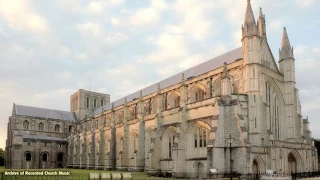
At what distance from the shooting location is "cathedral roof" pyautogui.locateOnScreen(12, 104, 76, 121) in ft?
282

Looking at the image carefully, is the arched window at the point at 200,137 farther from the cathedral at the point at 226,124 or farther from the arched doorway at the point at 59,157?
the arched doorway at the point at 59,157

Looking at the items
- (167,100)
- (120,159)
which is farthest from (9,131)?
(167,100)

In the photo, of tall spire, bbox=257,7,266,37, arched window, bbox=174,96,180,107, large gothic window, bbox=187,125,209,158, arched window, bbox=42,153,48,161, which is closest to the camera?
large gothic window, bbox=187,125,209,158

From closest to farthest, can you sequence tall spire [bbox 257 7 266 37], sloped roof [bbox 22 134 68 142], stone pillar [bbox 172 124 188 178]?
A: stone pillar [bbox 172 124 188 178] < tall spire [bbox 257 7 266 37] < sloped roof [bbox 22 134 68 142]

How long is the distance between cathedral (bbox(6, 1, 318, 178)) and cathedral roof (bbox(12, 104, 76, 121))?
30895 mm

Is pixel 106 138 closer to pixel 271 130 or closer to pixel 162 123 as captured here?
pixel 162 123

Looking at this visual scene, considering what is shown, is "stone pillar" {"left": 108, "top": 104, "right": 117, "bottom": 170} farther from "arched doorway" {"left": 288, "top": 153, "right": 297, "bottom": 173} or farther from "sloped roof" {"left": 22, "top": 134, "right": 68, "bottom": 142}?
"sloped roof" {"left": 22, "top": 134, "right": 68, "bottom": 142}

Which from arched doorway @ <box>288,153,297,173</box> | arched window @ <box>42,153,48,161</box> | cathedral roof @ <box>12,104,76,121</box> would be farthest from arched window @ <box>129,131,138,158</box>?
cathedral roof @ <box>12,104,76,121</box>

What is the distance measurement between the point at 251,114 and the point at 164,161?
41.9ft

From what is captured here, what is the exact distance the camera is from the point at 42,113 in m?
89.4

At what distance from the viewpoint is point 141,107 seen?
173ft

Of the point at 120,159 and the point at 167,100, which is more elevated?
the point at 167,100

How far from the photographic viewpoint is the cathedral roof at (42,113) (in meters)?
85.8

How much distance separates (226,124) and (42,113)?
63.8m
